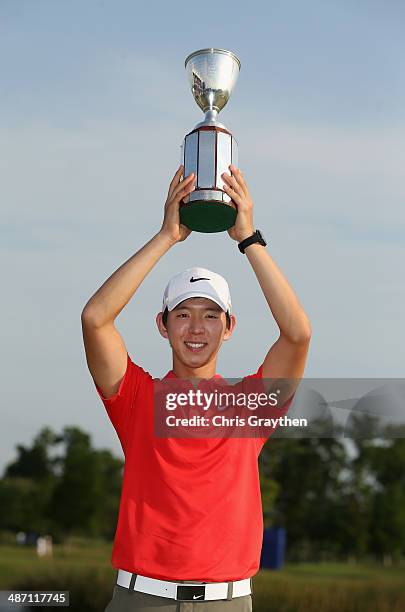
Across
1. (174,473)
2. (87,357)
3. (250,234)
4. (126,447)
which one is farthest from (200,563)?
(250,234)

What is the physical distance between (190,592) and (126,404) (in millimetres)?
903

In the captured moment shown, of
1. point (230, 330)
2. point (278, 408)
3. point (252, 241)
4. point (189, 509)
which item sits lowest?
point (189, 509)

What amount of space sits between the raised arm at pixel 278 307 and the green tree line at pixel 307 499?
31.5 metres

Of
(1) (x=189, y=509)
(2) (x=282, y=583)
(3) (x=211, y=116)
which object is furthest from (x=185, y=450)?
(2) (x=282, y=583)

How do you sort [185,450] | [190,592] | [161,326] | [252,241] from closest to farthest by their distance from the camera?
1. [190,592]
2. [185,450]
3. [252,241]
4. [161,326]

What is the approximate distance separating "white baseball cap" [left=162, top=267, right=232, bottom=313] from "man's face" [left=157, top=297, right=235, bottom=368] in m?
0.04

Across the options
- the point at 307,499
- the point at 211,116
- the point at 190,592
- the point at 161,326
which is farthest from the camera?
the point at 307,499

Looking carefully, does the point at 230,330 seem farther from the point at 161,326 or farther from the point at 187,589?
the point at 187,589

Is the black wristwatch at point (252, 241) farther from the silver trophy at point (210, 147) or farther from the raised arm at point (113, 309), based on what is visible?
the raised arm at point (113, 309)

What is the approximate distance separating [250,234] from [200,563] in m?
1.50

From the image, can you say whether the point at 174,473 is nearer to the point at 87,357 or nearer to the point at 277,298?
the point at 87,357

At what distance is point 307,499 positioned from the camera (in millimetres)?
39281

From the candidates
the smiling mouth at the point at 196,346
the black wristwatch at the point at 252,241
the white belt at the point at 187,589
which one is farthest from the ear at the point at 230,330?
the white belt at the point at 187,589

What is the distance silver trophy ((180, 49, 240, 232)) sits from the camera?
12.1ft
